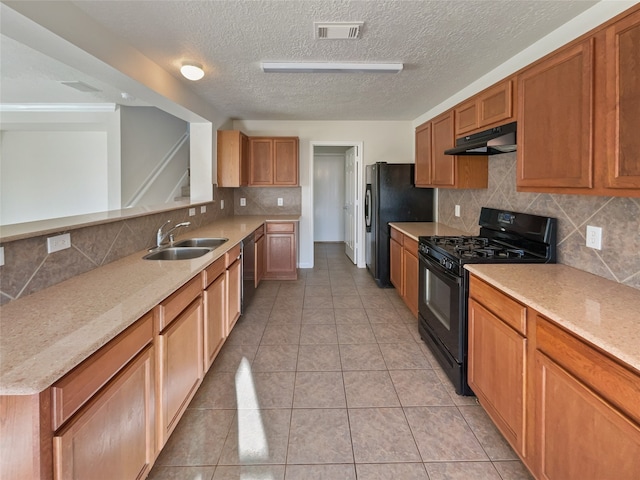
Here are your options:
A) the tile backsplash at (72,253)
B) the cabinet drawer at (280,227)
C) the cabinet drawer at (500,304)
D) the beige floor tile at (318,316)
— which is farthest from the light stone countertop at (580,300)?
the cabinet drawer at (280,227)

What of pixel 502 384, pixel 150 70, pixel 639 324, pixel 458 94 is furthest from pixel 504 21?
pixel 150 70

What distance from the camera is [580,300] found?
142cm

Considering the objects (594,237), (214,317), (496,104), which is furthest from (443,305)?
(214,317)

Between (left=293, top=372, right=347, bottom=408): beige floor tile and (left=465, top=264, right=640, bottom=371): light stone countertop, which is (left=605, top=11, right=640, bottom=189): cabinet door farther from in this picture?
(left=293, top=372, right=347, bottom=408): beige floor tile

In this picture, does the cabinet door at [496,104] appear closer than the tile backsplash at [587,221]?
No

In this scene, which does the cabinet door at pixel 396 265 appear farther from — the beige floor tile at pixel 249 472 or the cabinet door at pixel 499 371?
the beige floor tile at pixel 249 472

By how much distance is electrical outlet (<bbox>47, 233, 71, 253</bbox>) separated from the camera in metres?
1.60

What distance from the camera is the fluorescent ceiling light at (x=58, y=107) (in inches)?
180

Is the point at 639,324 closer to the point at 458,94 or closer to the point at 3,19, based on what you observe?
the point at 3,19

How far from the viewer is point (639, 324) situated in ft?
3.82

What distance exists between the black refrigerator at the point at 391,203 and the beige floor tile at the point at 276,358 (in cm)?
207

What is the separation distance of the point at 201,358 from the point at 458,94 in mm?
3566

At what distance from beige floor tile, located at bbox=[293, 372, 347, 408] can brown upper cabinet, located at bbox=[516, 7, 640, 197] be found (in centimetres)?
170

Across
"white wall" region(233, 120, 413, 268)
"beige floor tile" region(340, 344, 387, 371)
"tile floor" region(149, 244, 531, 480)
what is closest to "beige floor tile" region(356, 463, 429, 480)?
"tile floor" region(149, 244, 531, 480)
